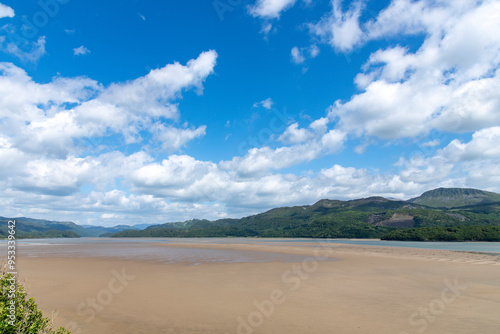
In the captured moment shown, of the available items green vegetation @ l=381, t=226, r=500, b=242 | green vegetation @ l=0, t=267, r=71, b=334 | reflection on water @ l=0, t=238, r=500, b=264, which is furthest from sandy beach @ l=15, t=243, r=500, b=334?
green vegetation @ l=381, t=226, r=500, b=242

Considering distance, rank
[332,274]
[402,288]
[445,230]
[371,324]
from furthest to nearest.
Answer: [445,230], [332,274], [402,288], [371,324]

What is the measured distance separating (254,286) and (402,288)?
10.5m

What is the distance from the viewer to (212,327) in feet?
41.1

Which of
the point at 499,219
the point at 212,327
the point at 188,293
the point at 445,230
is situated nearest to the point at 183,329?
the point at 212,327

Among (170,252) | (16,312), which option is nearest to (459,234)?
(170,252)

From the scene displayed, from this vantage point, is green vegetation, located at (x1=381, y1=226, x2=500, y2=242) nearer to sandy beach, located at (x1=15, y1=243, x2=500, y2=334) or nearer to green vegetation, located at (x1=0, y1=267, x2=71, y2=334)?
sandy beach, located at (x1=15, y1=243, x2=500, y2=334)

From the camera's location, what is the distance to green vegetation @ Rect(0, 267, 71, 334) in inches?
233

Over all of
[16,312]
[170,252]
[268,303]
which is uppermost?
[16,312]

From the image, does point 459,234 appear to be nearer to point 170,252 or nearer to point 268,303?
point 170,252

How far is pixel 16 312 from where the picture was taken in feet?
20.5

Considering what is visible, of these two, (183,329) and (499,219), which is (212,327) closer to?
(183,329)

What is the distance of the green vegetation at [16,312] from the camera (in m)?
5.91

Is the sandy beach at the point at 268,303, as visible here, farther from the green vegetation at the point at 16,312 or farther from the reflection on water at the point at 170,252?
the reflection on water at the point at 170,252

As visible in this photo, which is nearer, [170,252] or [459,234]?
[170,252]
